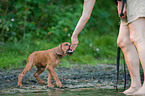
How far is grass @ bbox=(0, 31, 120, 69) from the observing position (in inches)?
290

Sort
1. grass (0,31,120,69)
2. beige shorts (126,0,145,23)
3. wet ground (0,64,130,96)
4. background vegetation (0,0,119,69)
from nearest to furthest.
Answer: beige shorts (126,0,145,23), wet ground (0,64,130,96), grass (0,31,120,69), background vegetation (0,0,119,69)

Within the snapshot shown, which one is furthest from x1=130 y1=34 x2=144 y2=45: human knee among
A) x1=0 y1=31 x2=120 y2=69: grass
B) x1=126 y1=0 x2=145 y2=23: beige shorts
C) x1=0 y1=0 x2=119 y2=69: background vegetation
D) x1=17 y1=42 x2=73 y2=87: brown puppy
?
x1=0 y1=0 x2=119 y2=69: background vegetation

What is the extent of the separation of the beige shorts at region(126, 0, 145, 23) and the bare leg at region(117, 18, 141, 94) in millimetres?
267

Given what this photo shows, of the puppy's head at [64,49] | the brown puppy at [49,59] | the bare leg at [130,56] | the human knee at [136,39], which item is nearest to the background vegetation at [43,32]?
the brown puppy at [49,59]

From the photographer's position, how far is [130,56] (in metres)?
3.77

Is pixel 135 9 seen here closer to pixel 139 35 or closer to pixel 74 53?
pixel 139 35

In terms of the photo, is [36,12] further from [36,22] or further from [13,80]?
[13,80]

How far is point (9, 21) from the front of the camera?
30.2 feet

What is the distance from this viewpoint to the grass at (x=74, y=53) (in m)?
7.36

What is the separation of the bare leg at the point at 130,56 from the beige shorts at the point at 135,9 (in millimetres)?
267

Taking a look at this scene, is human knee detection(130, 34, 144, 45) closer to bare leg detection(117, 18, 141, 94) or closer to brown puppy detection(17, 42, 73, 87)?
bare leg detection(117, 18, 141, 94)

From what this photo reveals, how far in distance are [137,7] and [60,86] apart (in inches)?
85.5

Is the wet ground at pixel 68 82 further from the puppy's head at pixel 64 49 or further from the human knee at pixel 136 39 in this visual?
the human knee at pixel 136 39

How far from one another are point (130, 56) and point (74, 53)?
530 centimetres
